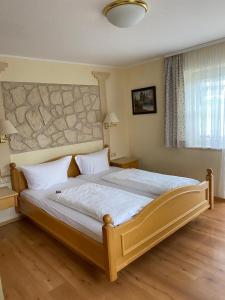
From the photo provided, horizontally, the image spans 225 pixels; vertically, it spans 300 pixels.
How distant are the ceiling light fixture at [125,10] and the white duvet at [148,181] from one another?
5.99ft

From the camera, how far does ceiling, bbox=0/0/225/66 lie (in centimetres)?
196

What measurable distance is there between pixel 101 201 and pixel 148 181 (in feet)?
2.85

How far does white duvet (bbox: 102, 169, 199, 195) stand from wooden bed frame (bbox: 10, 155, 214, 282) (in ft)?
Result: 0.72

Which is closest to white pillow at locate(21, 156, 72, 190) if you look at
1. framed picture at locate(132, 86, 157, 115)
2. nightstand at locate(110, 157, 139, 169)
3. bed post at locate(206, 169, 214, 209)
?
nightstand at locate(110, 157, 139, 169)

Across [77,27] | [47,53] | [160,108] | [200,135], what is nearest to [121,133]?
[160,108]

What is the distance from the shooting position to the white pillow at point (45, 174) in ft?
10.5

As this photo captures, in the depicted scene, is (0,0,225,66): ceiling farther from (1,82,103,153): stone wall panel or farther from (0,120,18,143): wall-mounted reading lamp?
(0,120,18,143): wall-mounted reading lamp

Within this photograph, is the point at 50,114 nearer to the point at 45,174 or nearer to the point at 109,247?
the point at 45,174

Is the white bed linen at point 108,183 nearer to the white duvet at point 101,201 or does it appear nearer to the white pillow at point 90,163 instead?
the white pillow at point 90,163

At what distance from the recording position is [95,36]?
2656mm

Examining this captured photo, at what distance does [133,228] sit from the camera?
6.79 ft

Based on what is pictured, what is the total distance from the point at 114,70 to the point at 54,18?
2421 mm

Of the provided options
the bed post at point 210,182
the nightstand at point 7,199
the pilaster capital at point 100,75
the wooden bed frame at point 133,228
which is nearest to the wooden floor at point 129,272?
the wooden bed frame at point 133,228

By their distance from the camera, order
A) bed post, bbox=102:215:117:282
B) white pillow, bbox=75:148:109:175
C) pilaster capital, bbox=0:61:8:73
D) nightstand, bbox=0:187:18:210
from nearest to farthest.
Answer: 1. bed post, bbox=102:215:117:282
2. nightstand, bbox=0:187:18:210
3. pilaster capital, bbox=0:61:8:73
4. white pillow, bbox=75:148:109:175
